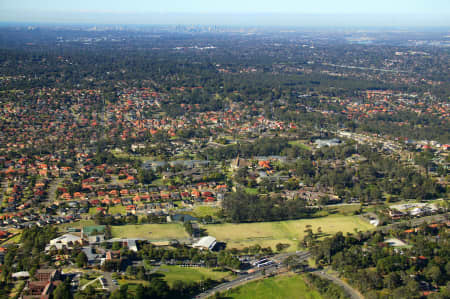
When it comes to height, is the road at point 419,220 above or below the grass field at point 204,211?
above

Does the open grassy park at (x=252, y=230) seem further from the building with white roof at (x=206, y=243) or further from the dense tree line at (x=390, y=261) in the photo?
the dense tree line at (x=390, y=261)

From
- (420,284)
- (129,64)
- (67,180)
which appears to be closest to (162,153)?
(67,180)

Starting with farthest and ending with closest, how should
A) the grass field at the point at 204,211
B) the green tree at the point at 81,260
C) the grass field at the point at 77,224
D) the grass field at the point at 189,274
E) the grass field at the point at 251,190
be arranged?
the grass field at the point at 251,190, the grass field at the point at 204,211, the grass field at the point at 77,224, the green tree at the point at 81,260, the grass field at the point at 189,274

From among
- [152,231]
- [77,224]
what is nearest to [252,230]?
[152,231]

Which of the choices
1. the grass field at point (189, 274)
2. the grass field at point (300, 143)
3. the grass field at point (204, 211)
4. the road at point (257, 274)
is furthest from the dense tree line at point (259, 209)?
the grass field at point (300, 143)

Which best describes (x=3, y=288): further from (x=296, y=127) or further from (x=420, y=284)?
(x=296, y=127)

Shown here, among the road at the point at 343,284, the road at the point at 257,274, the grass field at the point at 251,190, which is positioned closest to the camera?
the road at the point at 343,284

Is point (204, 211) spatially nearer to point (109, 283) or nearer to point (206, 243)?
point (206, 243)
